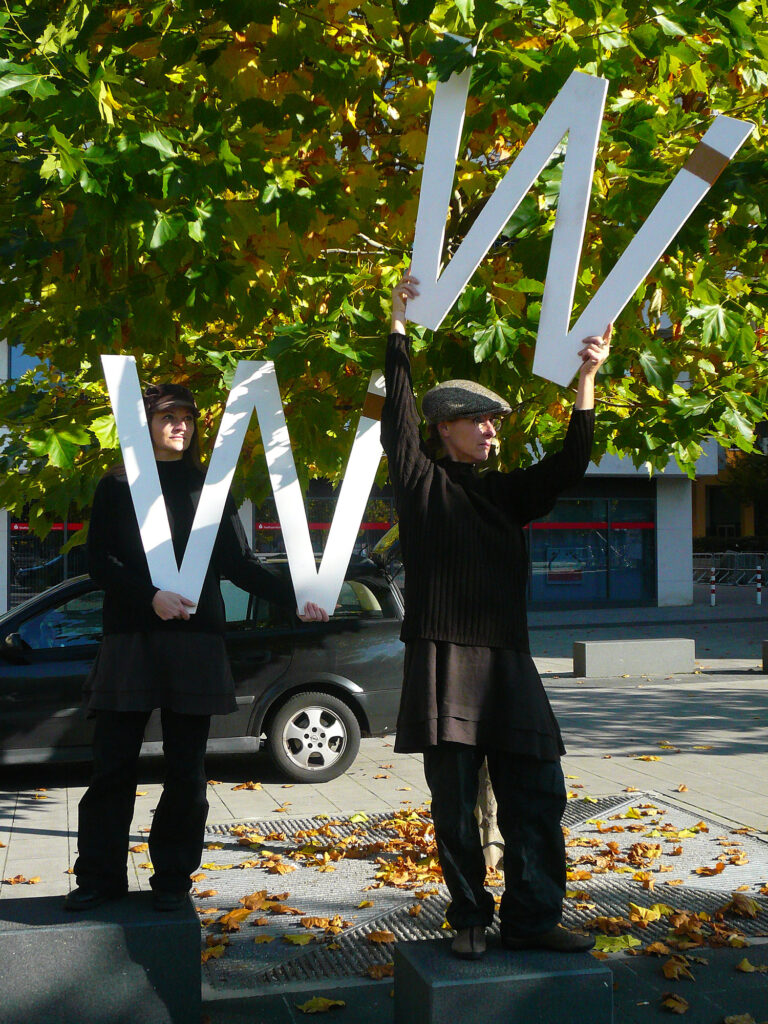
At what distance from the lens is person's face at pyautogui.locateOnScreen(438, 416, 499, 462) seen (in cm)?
348

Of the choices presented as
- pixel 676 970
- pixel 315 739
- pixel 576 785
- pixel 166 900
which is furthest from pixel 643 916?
pixel 315 739

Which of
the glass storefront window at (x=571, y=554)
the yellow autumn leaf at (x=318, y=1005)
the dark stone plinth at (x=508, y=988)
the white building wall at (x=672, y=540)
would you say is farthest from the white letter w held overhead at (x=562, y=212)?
the white building wall at (x=672, y=540)

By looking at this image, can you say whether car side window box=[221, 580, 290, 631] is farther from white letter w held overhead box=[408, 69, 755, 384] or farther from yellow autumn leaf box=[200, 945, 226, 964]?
white letter w held overhead box=[408, 69, 755, 384]

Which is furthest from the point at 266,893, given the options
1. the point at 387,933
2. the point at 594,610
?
the point at 594,610

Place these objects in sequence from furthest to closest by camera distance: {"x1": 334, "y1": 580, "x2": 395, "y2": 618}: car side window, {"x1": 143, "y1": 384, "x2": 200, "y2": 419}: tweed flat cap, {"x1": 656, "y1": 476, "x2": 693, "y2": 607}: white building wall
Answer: {"x1": 656, "y1": 476, "x2": 693, "y2": 607}: white building wall, {"x1": 334, "y1": 580, "x2": 395, "y2": 618}: car side window, {"x1": 143, "y1": 384, "x2": 200, "y2": 419}: tweed flat cap

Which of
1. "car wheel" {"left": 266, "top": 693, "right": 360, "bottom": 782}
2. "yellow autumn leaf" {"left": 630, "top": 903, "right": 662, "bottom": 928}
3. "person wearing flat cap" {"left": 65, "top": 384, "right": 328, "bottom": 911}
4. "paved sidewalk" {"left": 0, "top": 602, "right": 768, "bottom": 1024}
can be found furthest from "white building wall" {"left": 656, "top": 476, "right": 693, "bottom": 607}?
"person wearing flat cap" {"left": 65, "top": 384, "right": 328, "bottom": 911}

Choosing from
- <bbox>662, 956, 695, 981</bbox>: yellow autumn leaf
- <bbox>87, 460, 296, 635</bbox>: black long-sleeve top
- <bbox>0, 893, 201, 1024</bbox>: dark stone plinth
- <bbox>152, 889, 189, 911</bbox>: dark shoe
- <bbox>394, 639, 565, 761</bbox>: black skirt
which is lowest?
<bbox>662, 956, 695, 981</bbox>: yellow autumn leaf

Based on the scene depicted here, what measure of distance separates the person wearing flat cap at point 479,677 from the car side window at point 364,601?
4834 millimetres

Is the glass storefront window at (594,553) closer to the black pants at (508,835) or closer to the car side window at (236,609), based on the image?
the car side window at (236,609)

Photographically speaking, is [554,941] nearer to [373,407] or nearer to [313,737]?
[373,407]

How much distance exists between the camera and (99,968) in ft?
10.9

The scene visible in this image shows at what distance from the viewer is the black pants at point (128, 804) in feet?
11.8

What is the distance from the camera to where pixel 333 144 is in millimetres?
5371

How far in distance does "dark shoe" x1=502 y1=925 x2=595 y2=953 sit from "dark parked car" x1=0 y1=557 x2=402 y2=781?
460 cm
